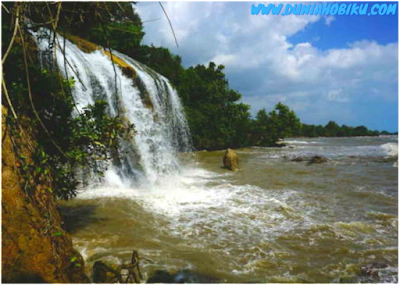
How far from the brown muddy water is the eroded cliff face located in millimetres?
1583

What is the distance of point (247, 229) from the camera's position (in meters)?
5.48

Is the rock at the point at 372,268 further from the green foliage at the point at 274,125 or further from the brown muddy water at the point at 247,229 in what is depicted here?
the green foliage at the point at 274,125

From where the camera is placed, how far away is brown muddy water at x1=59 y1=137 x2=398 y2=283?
3916 millimetres

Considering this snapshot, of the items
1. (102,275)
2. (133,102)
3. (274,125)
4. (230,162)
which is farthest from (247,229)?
(274,125)

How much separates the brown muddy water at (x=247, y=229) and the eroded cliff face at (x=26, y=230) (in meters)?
1.58

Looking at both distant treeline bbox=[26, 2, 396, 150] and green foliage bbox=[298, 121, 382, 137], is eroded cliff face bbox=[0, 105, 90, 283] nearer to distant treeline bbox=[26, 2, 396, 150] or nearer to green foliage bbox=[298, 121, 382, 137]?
distant treeline bbox=[26, 2, 396, 150]

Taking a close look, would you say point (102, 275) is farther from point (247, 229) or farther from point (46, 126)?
point (247, 229)

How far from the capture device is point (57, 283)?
7.36ft

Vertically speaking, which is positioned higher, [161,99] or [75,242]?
[161,99]

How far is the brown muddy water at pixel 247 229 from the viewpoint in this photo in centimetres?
392

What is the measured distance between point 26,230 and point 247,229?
4139 mm

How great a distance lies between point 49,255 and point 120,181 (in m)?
7.66

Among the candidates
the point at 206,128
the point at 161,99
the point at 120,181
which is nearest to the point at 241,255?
the point at 120,181

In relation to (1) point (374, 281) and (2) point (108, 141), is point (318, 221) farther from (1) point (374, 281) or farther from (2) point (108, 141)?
(2) point (108, 141)
